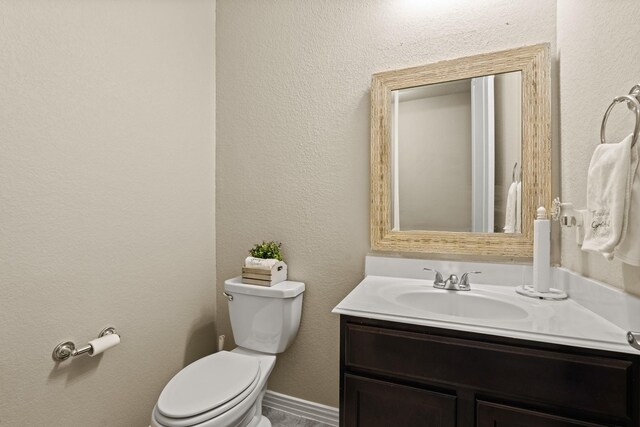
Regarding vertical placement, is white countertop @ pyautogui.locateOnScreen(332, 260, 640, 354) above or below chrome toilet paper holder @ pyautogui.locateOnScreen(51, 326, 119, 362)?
above

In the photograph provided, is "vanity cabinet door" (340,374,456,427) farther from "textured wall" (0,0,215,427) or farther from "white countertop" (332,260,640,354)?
"textured wall" (0,0,215,427)

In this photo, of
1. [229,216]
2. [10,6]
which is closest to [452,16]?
[229,216]

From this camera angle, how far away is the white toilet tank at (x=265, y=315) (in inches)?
61.6

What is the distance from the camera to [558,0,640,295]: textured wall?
86cm

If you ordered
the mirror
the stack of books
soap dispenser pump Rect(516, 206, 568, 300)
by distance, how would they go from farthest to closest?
the stack of books → the mirror → soap dispenser pump Rect(516, 206, 568, 300)

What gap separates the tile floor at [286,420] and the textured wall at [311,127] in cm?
11

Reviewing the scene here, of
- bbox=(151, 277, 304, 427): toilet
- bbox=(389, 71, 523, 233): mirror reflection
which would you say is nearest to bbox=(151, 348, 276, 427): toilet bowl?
bbox=(151, 277, 304, 427): toilet

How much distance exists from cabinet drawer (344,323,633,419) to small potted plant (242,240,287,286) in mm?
659

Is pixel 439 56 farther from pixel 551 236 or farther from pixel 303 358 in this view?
pixel 303 358

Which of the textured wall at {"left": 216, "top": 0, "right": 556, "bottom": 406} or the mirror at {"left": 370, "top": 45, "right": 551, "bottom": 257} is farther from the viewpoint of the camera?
the textured wall at {"left": 216, "top": 0, "right": 556, "bottom": 406}

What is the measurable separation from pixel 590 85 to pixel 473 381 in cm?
102

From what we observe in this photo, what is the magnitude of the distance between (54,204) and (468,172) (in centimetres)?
166

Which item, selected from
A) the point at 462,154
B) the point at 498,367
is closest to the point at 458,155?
the point at 462,154

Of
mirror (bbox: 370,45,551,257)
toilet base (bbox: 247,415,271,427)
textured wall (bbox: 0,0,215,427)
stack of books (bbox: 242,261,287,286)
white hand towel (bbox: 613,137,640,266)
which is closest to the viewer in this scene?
white hand towel (bbox: 613,137,640,266)
